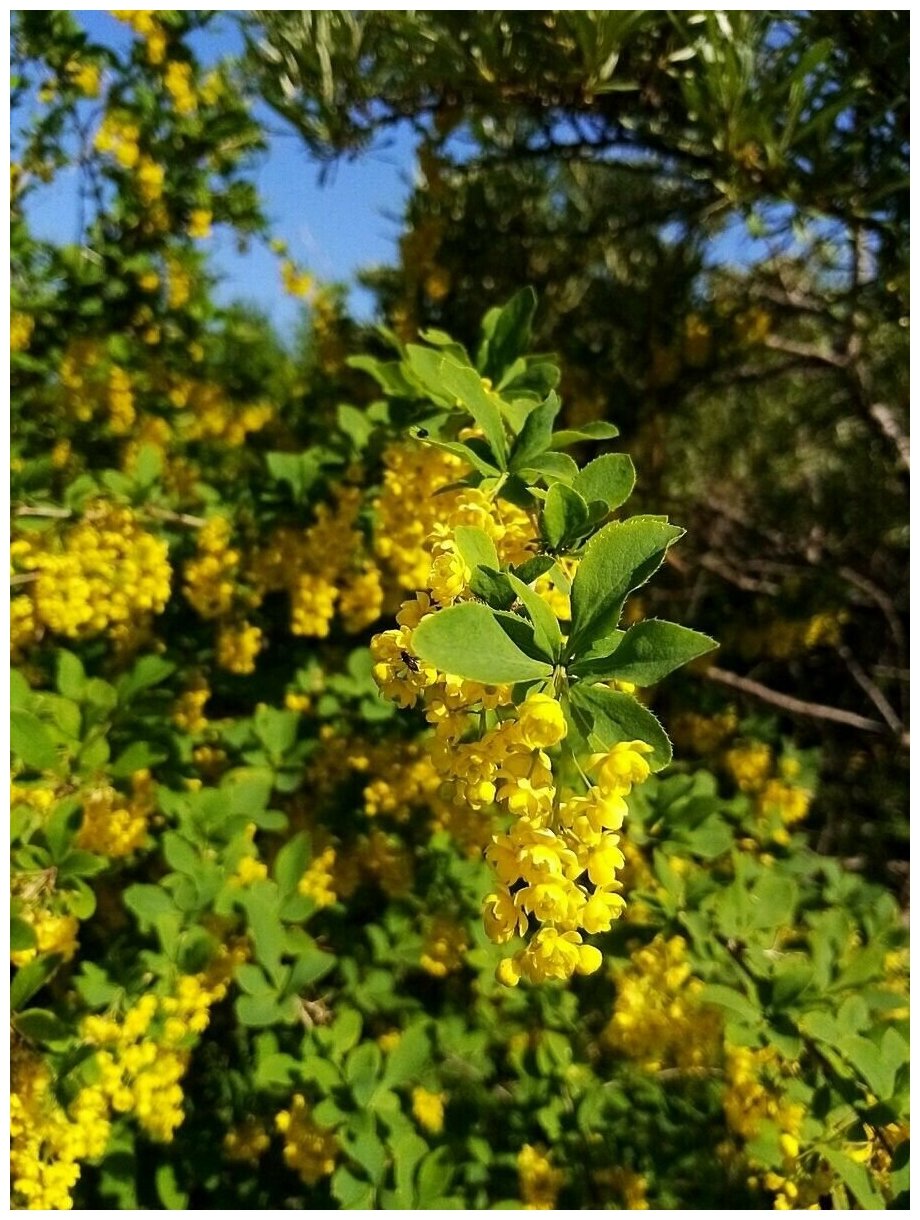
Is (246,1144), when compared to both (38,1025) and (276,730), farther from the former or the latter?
(276,730)

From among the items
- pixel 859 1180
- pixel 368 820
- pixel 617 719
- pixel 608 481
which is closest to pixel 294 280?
pixel 368 820

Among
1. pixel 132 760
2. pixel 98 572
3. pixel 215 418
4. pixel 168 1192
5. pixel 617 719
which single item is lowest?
pixel 168 1192

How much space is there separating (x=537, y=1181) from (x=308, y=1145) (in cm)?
58

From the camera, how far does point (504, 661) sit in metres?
0.76

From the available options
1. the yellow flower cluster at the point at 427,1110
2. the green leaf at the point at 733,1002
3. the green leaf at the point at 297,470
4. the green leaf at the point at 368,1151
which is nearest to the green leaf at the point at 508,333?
the green leaf at the point at 297,470

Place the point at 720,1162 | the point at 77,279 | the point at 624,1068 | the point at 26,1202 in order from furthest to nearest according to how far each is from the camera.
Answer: the point at 77,279 → the point at 624,1068 → the point at 720,1162 → the point at 26,1202

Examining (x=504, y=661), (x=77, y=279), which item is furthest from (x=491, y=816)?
(x=77, y=279)

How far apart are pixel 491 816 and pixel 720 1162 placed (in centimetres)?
112

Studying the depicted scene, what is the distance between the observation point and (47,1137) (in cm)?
146

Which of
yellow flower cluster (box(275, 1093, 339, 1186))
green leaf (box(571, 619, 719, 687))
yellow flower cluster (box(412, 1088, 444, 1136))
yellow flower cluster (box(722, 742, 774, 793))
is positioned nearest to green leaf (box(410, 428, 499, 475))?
green leaf (box(571, 619, 719, 687))

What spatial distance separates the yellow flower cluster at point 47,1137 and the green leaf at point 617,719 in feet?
4.23

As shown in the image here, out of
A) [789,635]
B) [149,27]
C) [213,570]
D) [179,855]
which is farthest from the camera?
[789,635]

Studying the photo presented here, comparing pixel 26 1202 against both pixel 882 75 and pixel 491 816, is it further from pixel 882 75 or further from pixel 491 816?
pixel 882 75

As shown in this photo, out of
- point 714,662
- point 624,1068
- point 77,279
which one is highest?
point 77,279
